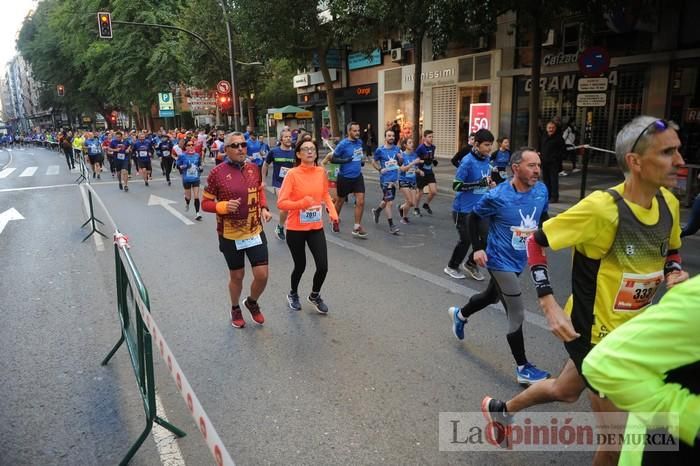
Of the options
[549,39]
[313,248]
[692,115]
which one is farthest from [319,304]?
[549,39]

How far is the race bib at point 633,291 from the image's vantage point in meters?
2.29

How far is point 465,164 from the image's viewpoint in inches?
248

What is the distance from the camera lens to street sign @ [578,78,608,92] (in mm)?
10688

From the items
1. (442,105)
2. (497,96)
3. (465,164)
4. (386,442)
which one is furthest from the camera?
(442,105)

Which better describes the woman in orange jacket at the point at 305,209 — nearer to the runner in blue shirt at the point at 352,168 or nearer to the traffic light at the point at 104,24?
the runner in blue shirt at the point at 352,168

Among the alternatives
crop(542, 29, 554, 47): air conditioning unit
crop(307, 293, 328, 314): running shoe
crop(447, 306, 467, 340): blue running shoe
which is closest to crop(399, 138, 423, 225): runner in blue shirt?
crop(307, 293, 328, 314): running shoe

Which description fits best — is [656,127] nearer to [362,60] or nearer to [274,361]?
[274,361]

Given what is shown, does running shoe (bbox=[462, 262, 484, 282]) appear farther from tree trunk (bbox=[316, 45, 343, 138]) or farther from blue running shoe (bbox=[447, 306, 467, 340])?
tree trunk (bbox=[316, 45, 343, 138])

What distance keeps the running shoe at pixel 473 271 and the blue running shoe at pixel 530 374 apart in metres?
2.69

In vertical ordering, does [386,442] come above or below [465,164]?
below

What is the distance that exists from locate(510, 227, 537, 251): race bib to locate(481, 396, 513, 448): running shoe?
1320mm

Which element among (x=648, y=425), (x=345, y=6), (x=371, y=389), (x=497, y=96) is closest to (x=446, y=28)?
(x=345, y=6)

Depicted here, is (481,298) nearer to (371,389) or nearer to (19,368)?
A: (371,389)

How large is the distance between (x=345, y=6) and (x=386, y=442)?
18.9 m
